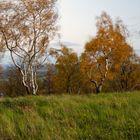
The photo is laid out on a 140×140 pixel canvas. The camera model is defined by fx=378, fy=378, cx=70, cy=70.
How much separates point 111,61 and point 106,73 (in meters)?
2.58

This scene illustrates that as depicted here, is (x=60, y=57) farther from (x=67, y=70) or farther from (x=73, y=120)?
(x=73, y=120)

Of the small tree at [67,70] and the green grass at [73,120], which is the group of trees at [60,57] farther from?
the green grass at [73,120]

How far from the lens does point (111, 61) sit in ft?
183

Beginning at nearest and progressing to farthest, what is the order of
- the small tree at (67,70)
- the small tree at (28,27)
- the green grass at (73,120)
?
1. the green grass at (73,120)
2. the small tree at (28,27)
3. the small tree at (67,70)

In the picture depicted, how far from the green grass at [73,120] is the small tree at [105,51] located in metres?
42.2

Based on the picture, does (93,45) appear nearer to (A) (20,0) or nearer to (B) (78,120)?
(A) (20,0)

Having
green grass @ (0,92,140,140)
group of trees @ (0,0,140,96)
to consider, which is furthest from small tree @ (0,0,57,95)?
green grass @ (0,92,140,140)

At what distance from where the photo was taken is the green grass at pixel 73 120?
8195 millimetres

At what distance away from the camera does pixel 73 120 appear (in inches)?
368

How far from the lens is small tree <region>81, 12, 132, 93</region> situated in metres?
54.2

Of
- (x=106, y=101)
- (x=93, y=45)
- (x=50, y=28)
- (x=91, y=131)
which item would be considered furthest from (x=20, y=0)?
(x=91, y=131)

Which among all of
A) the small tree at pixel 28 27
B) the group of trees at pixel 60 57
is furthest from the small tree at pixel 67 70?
the small tree at pixel 28 27

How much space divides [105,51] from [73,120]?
45.7 meters

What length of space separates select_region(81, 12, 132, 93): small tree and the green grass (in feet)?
138
